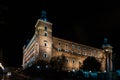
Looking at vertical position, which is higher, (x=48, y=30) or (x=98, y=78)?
(x=48, y=30)

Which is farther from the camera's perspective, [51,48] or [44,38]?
[51,48]

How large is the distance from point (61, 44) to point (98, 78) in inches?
1107

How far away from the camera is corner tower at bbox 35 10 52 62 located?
255 ft

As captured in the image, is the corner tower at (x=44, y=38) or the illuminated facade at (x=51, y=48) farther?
the illuminated facade at (x=51, y=48)

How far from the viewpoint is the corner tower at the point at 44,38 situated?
255 feet

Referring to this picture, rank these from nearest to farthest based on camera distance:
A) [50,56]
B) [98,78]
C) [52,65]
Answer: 1. [98,78]
2. [52,65]
3. [50,56]

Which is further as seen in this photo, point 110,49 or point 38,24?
point 110,49

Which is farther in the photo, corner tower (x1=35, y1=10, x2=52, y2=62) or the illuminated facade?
the illuminated facade

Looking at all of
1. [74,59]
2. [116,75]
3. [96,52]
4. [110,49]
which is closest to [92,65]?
[74,59]

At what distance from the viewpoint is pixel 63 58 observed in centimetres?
8131

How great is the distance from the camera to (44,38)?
7956 cm

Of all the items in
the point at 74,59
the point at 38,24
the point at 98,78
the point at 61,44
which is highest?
the point at 38,24

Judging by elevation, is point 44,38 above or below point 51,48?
above

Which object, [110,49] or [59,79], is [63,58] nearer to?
[59,79]
